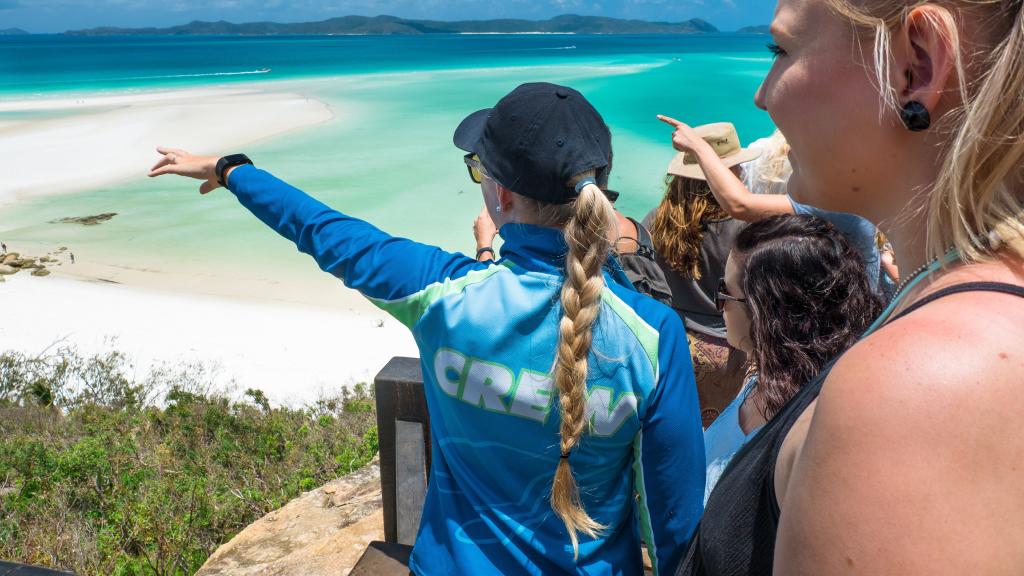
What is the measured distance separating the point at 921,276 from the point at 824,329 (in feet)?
4.04

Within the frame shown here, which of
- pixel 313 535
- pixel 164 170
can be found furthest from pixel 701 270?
pixel 164 170

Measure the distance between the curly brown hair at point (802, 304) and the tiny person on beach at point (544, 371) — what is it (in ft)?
1.53

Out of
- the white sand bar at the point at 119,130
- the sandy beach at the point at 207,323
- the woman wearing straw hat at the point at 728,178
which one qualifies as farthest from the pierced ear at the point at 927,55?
the white sand bar at the point at 119,130

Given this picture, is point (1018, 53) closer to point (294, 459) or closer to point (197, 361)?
point (294, 459)

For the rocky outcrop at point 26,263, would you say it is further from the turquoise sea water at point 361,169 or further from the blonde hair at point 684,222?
the blonde hair at point 684,222

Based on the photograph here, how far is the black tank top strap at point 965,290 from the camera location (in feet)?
2.39

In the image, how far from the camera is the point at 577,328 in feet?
4.97

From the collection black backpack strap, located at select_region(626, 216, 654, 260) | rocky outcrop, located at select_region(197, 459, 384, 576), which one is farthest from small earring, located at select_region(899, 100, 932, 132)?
rocky outcrop, located at select_region(197, 459, 384, 576)

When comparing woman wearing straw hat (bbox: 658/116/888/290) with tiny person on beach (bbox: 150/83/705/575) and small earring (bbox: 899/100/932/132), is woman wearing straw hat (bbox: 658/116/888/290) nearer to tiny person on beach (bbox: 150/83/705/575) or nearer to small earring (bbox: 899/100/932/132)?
tiny person on beach (bbox: 150/83/705/575)

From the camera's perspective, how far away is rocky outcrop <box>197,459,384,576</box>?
3041 millimetres

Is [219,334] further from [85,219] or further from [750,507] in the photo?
[750,507]

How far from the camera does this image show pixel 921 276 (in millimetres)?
855

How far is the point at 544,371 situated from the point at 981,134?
0.95 metres

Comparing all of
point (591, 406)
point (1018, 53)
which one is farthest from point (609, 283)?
Result: point (1018, 53)
